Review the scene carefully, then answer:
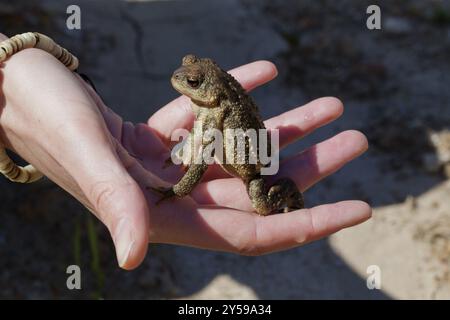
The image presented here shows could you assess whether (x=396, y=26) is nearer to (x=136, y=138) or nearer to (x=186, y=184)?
(x=136, y=138)

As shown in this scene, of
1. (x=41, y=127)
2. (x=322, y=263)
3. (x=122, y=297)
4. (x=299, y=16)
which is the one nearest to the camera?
(x=41, y=127)

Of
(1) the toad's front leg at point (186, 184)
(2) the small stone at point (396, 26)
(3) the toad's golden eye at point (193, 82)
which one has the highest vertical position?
(3) the toad's golden eye at point (193, 82)

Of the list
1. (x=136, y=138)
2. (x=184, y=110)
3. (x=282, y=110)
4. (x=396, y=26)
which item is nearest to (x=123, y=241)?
(x=136, y=138)

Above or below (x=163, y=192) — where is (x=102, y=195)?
above

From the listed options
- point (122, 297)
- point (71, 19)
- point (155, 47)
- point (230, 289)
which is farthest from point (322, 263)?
point (71, 19)

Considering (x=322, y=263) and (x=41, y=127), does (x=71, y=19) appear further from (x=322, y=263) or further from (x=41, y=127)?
(x=41, y=127)

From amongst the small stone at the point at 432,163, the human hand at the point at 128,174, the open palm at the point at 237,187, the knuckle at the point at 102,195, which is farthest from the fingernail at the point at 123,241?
the small stone at the point at 432,163

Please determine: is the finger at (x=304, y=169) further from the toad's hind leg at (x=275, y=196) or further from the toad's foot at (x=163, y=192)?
the toad's foot at (x=163, y=192)
